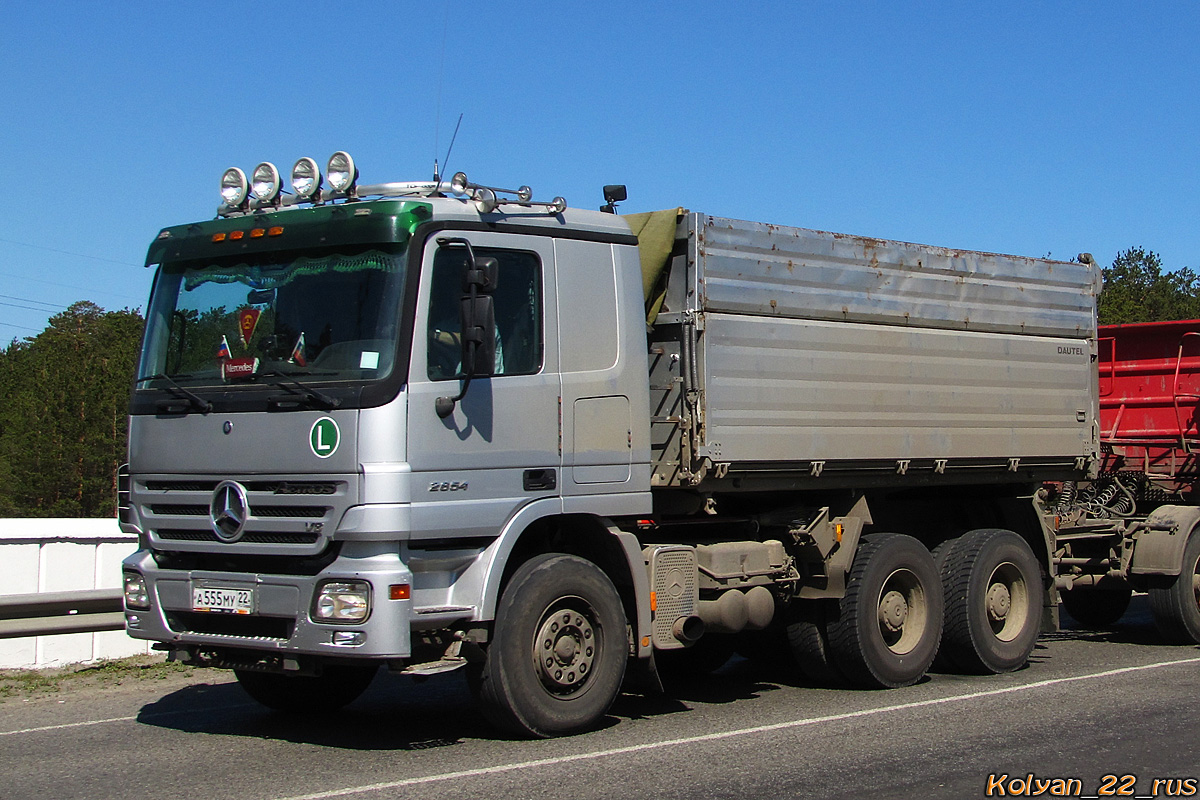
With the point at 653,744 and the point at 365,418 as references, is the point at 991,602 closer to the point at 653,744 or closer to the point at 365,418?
the point at 653,744

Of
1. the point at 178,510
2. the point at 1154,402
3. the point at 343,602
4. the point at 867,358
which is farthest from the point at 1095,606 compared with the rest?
the point at 178,510

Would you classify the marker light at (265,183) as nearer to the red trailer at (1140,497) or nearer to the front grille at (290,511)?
the front grille at (290,511)

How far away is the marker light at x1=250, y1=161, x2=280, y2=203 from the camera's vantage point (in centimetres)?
795

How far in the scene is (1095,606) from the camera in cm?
1372

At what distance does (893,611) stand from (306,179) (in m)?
5.28

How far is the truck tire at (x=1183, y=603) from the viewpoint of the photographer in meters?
12.1

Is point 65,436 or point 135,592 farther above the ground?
point 65,436

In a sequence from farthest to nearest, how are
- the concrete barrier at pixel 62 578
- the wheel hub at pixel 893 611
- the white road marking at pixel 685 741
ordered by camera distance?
the concrete barrier at pixel 62 578 < the wheel hub at pixel 893 611 < the white road marking at pixel 685 741

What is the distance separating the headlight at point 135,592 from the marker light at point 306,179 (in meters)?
2.44

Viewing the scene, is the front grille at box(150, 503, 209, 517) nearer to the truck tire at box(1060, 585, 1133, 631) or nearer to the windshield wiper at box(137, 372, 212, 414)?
the windshield wiper at box(137, 372, 212, 414)

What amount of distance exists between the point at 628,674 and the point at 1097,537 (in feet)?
17.5

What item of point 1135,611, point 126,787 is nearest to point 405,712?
point 126,787

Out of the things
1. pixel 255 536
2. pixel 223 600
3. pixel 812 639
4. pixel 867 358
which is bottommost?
pixel 812 639

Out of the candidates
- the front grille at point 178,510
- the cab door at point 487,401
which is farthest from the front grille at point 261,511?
the cab door at point 487,401
